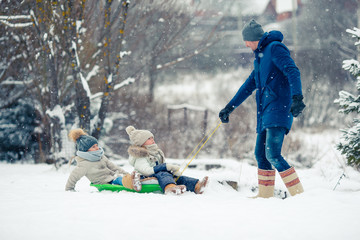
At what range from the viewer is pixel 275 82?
3525mm

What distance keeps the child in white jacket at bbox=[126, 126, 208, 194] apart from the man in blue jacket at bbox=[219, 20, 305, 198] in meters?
0.78

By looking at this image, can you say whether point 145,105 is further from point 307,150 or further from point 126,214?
point 126,214

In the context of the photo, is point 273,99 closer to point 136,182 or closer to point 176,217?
point 176,217

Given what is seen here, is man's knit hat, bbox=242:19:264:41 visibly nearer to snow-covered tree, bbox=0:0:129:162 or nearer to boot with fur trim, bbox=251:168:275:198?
boot with fur trim, bbox=251:168:275:198

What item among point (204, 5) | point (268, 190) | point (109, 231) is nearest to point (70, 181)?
point (109, 231)

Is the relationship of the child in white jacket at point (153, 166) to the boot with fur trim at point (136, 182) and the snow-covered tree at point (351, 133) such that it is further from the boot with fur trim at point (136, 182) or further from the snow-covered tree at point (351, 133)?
the snow-covered tree at point (351, 133)

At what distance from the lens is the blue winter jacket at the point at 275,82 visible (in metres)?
3.40

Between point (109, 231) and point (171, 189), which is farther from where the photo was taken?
point (171, 189)

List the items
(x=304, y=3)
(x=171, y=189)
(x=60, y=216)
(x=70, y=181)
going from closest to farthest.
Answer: (x=60, y=216), (x=171, y=189), (x=70, y=181), (x=304, y=3)

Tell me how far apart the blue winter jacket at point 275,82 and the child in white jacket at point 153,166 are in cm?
100

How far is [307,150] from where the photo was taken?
36.0 feet

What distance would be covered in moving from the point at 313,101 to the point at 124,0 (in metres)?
10.5

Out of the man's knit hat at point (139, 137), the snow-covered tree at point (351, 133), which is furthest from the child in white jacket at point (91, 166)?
the snow-covered tree at point (351, 133)

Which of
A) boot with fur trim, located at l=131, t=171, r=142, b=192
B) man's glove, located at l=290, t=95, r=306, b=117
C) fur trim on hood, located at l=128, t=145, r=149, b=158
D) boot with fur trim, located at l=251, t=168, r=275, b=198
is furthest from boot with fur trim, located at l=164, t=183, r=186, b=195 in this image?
man's glove, located at l=290, t=95, r=306, b=117
